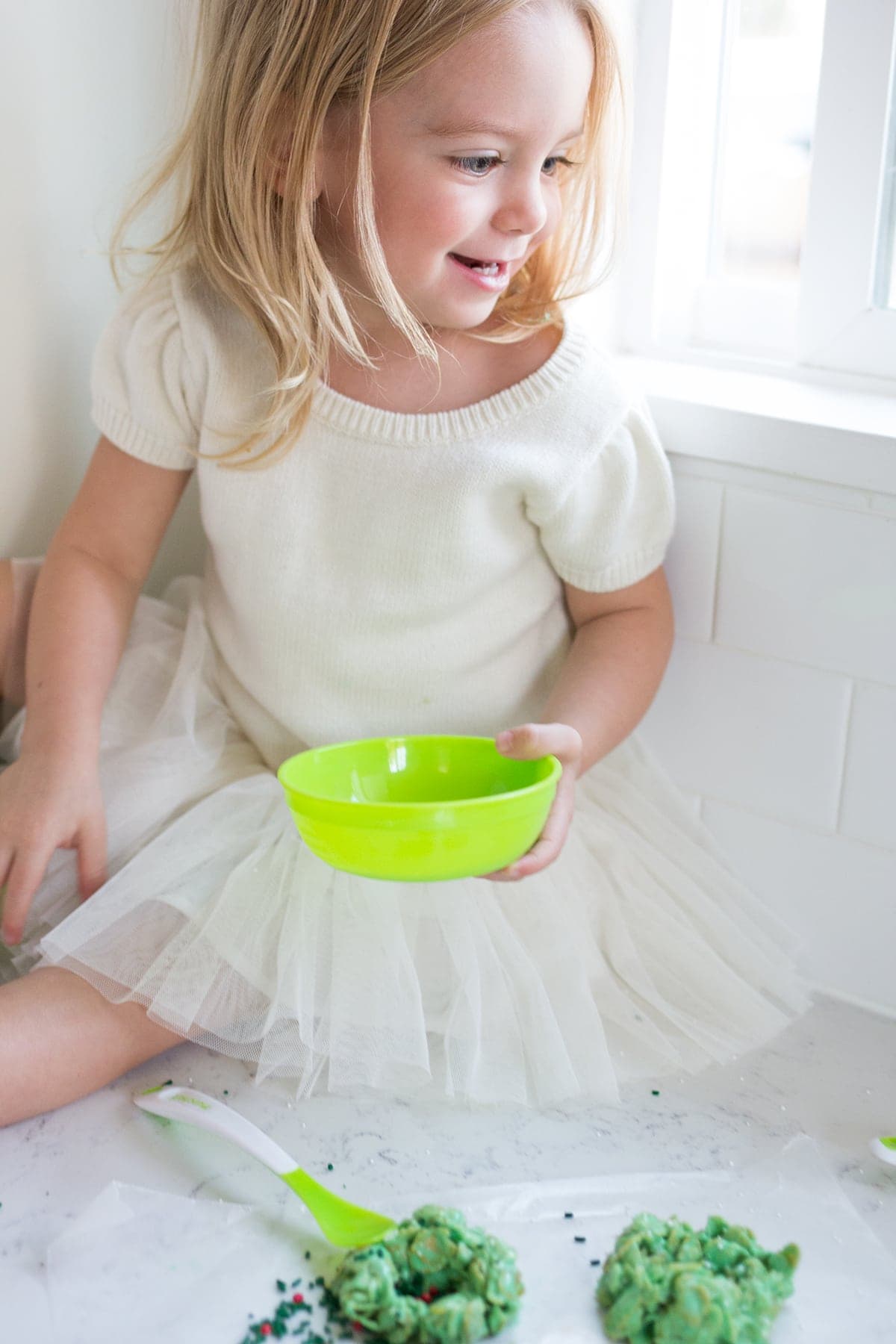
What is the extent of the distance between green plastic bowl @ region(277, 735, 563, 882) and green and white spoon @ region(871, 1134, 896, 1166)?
0.88 feet

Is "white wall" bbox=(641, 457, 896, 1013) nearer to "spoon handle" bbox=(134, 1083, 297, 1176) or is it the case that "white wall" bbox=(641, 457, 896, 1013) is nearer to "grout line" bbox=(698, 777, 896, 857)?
"grout line" bbox=(698, 777, 896, 857)

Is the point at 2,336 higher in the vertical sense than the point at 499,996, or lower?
higher

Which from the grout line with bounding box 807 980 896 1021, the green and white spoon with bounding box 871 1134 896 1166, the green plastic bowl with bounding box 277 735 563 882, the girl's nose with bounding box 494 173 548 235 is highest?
the girl's nose with bounding box 494 173 548 235

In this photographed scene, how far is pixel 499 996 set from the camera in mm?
910

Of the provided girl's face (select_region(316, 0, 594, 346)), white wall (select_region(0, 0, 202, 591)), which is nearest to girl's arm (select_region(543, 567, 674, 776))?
girl's face (select_region(316, 0, 594, 346))

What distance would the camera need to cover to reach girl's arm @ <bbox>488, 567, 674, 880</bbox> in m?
0.96

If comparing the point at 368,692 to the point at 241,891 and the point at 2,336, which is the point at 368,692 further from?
the point at 2,336

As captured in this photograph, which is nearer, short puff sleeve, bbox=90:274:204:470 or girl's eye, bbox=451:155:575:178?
girl's eye, bbox=451:155:575:178

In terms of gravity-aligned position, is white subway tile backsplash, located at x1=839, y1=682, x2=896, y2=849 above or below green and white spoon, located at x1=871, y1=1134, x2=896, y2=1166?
above

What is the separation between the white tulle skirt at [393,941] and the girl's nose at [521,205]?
40cm

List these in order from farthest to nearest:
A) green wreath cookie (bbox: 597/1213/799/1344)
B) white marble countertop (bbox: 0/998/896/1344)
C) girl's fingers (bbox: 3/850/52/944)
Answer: girl's fingers (bbox: 3/850/52/944) < white marble countertop (bbox: 0/998/896/1344) < green wreath cookie (bbox: 597/1213/799/1344)

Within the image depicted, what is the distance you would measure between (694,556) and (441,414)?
219 mm

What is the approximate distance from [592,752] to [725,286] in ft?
1.45

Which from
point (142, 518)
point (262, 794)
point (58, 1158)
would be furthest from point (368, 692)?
point (58, 1158)
